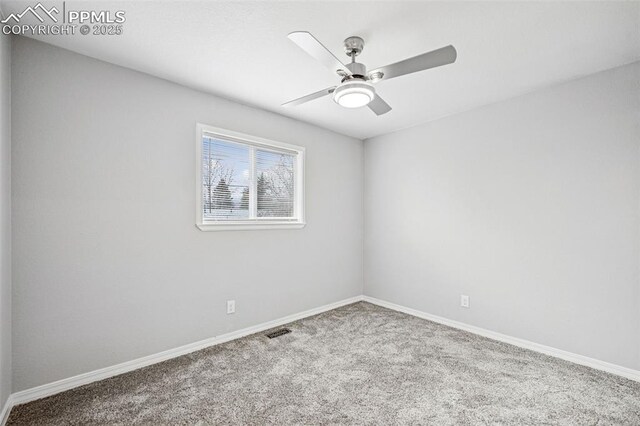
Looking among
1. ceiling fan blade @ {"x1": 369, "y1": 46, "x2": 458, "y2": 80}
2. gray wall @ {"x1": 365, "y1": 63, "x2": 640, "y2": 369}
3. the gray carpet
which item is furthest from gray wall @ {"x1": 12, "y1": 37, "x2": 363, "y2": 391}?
gray wall @ {"x1": 365, "y1": 63, "x2": 640, "y2": 369}

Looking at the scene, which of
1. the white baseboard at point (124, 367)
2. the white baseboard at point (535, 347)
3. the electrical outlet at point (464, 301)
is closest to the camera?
the white baseboard at point (124, 367)

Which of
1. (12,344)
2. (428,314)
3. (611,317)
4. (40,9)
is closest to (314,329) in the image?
(428,314)

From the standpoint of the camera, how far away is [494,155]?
119 inches

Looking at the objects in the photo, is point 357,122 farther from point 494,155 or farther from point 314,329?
point 314,329

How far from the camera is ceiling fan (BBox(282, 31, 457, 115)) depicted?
1524 mm

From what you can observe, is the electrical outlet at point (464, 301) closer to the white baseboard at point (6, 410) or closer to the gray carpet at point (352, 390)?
the gray carpet at point (352, 390)

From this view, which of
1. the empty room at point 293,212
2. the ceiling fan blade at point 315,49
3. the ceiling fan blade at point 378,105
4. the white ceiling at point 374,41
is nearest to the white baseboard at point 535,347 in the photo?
the empty room at point 293,212

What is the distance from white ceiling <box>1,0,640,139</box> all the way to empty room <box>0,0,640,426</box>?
0.06 ft

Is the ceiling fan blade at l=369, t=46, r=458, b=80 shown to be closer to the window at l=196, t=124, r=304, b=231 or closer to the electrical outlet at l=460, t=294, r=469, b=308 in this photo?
the window at l=196, t=124, r=304, b=231

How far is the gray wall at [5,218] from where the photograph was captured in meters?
1.70

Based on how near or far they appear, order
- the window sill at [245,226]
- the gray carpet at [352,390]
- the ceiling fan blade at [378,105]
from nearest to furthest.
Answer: the gray carpet at [352,390], the ceiling fan blade at [378,105], the window sill at [245,226]

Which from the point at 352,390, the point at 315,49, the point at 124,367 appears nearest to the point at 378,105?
→ the point at 315,49

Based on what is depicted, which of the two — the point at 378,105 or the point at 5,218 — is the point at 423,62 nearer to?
the point at 378,105

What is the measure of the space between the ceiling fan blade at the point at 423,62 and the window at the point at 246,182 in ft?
5.79
